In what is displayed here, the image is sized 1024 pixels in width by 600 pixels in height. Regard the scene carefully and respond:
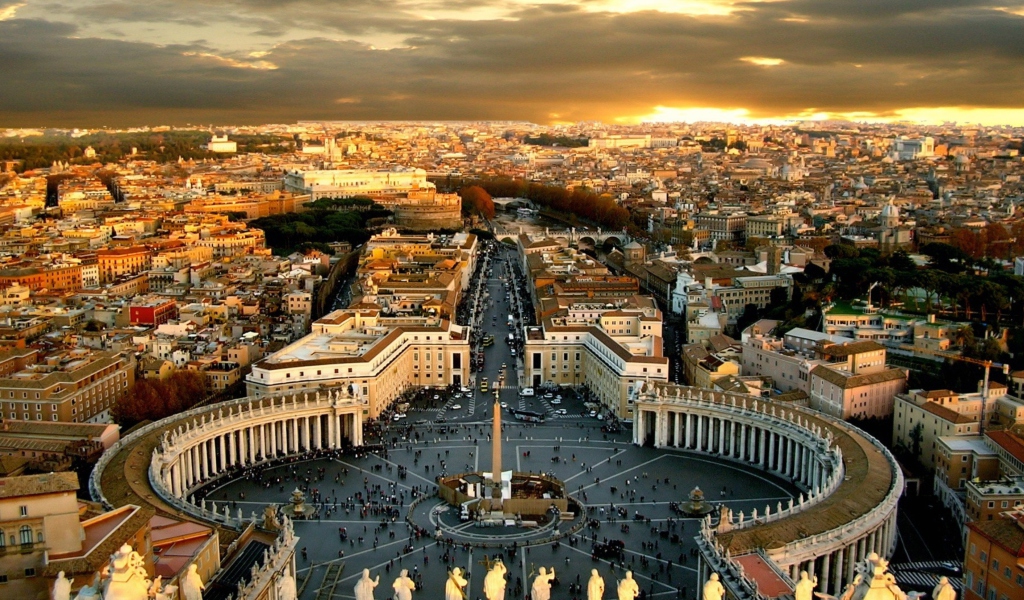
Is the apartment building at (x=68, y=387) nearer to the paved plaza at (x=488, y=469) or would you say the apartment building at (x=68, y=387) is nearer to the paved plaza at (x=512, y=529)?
the paved plaza at (x=488, y=469)

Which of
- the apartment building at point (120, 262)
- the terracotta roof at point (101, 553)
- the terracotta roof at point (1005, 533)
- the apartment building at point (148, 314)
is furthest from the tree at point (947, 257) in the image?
the apartment building at point (120, 262)

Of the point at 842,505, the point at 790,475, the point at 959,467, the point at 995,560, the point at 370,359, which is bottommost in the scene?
the point at 790,475

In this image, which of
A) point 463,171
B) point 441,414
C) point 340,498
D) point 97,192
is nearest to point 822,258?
point 441,414

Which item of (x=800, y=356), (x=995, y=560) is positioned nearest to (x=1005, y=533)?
(x=995, y=560)

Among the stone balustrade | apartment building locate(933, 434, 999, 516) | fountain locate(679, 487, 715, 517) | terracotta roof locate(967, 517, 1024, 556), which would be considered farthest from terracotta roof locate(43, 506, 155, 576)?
apartment building locate(933, 434, 999, 516)

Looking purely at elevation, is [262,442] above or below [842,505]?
below

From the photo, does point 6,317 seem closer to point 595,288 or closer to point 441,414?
point 441,414

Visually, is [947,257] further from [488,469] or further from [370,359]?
[488,469]
